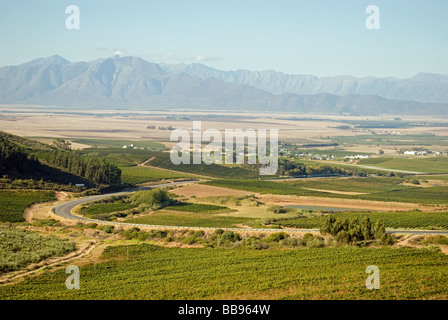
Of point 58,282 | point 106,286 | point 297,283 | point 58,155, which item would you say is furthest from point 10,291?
point 58,155

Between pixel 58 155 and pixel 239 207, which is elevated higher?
pixel 58 155

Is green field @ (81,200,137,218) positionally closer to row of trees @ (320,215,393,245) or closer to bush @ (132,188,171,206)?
bush @ (132,188,171,206)

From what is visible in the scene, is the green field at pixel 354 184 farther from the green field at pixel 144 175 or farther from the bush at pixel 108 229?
the bush at pixel 108 229

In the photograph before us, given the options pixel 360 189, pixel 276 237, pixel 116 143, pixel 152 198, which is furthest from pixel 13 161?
pixel 116 143

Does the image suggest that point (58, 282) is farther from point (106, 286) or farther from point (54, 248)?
point (54, 248)

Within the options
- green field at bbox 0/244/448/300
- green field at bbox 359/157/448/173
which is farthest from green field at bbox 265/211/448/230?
green field at bbox 359/157/448/173

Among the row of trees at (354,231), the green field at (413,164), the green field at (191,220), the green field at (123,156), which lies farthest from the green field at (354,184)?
the row of trees at (354,231)
